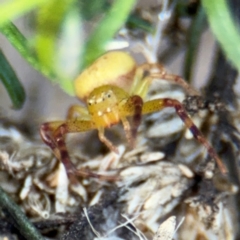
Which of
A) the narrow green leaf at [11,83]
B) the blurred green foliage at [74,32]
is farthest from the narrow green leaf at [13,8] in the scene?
the narrow green leaf at [11,83]

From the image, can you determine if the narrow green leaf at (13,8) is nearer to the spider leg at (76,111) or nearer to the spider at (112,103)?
the spider at (112,103)

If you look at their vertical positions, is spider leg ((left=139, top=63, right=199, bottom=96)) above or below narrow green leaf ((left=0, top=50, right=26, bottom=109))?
below

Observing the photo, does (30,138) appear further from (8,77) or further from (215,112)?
(215,112)

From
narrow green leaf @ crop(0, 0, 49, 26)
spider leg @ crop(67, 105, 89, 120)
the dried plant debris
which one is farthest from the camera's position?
spider leg @ crop(67, 105, 89, 120)

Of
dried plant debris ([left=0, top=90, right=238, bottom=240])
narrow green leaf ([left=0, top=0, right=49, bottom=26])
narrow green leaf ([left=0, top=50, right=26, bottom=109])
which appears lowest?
dried plant debris ([left=0, top=90, right=238, bottom=240])

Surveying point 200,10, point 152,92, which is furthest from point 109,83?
point 200,10

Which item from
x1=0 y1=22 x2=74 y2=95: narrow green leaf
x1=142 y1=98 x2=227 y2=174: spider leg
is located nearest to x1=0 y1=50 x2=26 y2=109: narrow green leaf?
x1=0 y1=22 x2=74 y2=95: narrow green leaf

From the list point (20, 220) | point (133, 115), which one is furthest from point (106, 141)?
point (20, 220)

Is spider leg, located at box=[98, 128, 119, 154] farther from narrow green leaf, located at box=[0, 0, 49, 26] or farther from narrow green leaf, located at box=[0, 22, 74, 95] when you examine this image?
narrow green leaf, located at box=[0, 0, 49, 26]
